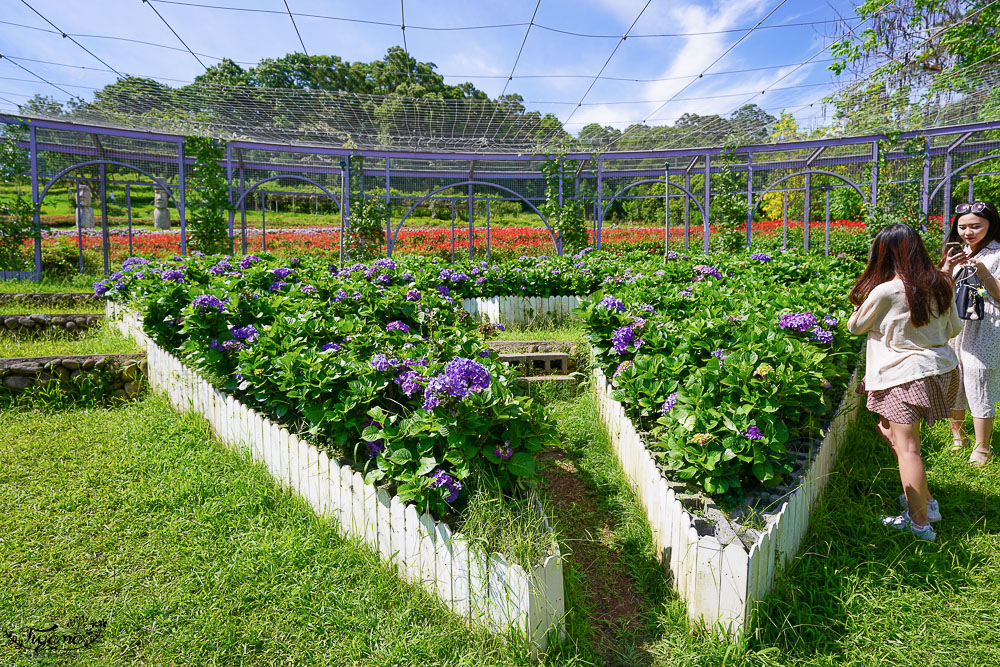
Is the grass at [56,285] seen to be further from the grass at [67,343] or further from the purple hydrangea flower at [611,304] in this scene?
the purple hydrangea flower at [611,304]

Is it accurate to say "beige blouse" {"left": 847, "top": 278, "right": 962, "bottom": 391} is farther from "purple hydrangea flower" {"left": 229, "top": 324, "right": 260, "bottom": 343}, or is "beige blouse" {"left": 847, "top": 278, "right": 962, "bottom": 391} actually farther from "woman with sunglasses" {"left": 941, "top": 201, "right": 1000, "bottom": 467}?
"purple hydrangea flower" {"left": 229, "top": 324, "right": 260, "bottom": 343}

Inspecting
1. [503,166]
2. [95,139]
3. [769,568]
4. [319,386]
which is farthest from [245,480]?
[503,166]

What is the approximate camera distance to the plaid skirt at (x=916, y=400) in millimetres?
2746

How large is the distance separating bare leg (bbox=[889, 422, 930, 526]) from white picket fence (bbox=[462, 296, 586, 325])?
4.74m

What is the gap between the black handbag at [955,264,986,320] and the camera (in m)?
3.45

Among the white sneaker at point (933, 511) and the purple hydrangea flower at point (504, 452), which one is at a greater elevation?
the purple hydrangea flower at point (504, 452)

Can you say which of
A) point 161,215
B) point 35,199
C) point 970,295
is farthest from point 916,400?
point 161,215

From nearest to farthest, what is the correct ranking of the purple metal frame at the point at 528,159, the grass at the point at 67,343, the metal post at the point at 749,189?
1. the grass at the point at 67,343
2. the purple metal frame at the point at 528,159
3. the metal post at the point at 749,189

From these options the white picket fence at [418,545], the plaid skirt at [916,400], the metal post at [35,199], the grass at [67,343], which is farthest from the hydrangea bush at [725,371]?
the metal post at [35,199]

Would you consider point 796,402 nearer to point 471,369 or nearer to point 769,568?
point 769,568

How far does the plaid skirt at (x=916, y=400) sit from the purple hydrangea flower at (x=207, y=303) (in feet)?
13.4

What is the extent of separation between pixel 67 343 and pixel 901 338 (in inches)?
283

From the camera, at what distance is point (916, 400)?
2.74m

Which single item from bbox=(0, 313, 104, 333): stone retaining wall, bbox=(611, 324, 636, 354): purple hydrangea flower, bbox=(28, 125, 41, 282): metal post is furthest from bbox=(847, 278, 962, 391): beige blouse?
bbox=(28, 125, 41, 282): metal post
